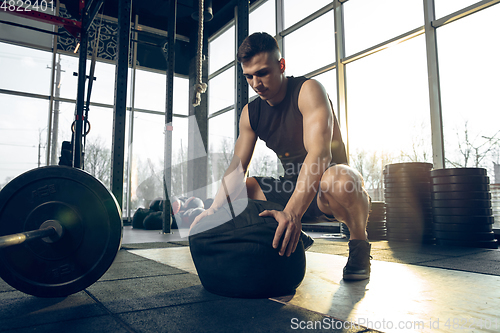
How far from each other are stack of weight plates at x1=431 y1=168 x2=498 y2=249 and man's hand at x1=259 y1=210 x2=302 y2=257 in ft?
7.34

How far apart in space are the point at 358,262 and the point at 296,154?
518 millimetres

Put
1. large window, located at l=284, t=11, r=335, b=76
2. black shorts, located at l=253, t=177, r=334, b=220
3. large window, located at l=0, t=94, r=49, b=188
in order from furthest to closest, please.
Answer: large window, located at l=0, t=94, r=49, b=188, large window, located at l=284, t=11, r=335, b=76, black shorts, located at l=253, t=177, r=334, b=220

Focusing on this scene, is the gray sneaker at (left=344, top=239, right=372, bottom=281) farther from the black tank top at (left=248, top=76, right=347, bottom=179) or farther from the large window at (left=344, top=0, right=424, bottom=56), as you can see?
the large window at (left=344, top=0, right=424, bottom=56)

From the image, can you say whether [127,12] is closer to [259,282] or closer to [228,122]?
[259,282]

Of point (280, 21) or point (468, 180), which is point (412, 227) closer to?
point (468, 180)

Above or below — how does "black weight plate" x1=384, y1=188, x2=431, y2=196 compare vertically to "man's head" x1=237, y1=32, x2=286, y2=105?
below

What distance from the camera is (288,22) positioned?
17.0ft

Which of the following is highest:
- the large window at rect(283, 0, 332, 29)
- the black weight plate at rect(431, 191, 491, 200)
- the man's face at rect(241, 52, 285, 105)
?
the large window at rect(283, 0, 332, 29)

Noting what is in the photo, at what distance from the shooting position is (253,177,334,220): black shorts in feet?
4.62

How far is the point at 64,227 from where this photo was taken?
1077 millimetres

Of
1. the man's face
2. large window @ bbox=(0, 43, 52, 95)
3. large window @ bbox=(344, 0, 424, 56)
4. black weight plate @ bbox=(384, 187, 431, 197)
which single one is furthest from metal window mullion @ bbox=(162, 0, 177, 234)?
large window @ bbox=(0, 43, 52, 95)

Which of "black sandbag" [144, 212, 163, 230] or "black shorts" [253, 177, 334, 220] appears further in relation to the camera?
"black sandbag" [144, 212, 163, 230]

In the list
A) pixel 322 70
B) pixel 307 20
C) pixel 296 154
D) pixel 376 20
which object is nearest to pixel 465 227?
pixel 296 154

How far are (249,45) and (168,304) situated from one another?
0.96 metres
